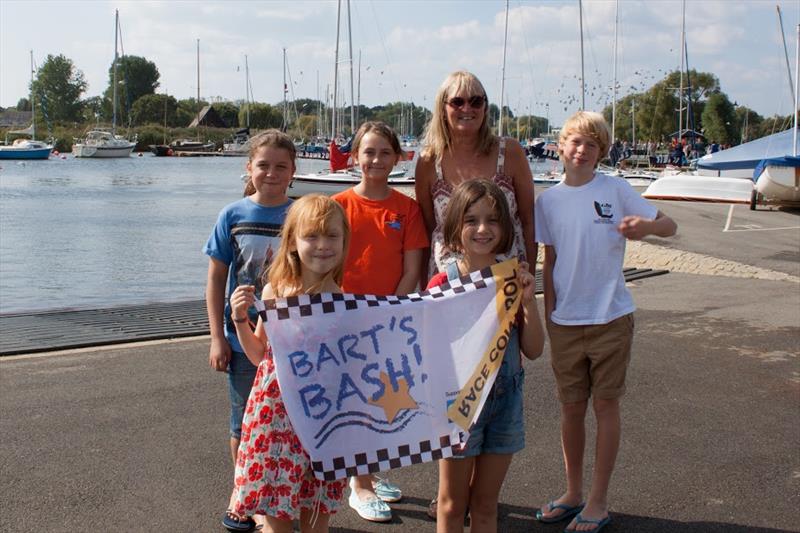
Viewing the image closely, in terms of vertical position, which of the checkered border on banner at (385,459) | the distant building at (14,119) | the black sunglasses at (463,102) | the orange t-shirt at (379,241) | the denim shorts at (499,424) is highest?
the distant building at (14,119)

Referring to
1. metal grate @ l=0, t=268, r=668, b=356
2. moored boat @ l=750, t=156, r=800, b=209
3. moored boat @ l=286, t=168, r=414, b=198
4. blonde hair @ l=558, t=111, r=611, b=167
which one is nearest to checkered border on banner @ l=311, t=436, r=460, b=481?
blonde hair @ l=558, t=111, r=611, b=167

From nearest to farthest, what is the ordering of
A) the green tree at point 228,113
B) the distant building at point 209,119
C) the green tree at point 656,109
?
1. the green tree at point 656,109
2. the distant building at point 209,119
3. the green tree at point 228,113

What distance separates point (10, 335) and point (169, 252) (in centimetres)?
1553

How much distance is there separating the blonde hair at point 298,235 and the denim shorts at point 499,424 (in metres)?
0.86

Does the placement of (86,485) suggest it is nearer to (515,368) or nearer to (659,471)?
(515,368)

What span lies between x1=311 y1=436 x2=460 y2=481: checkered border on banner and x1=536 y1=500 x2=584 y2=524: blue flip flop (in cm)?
110

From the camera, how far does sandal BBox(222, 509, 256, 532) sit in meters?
4.38

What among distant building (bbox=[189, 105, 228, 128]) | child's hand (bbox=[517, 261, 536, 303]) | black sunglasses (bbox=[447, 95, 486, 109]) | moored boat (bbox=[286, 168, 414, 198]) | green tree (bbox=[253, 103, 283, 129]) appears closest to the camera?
child's hand (bbox=[517, 261, 536, 303])

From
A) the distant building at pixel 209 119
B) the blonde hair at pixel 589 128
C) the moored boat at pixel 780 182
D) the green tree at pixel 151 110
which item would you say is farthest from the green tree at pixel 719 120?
the blonde hair at pixel 589 128

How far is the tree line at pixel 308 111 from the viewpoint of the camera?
8612cm

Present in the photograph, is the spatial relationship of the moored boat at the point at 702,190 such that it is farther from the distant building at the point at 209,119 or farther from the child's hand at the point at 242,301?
the distant building at the point at 209,119

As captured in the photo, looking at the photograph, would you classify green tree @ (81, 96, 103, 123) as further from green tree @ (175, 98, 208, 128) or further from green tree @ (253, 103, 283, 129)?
green tree @ (253, 103, 283, 129)

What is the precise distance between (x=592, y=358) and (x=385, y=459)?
1.22 meters

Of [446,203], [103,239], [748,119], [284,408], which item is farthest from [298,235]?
[748,119]
